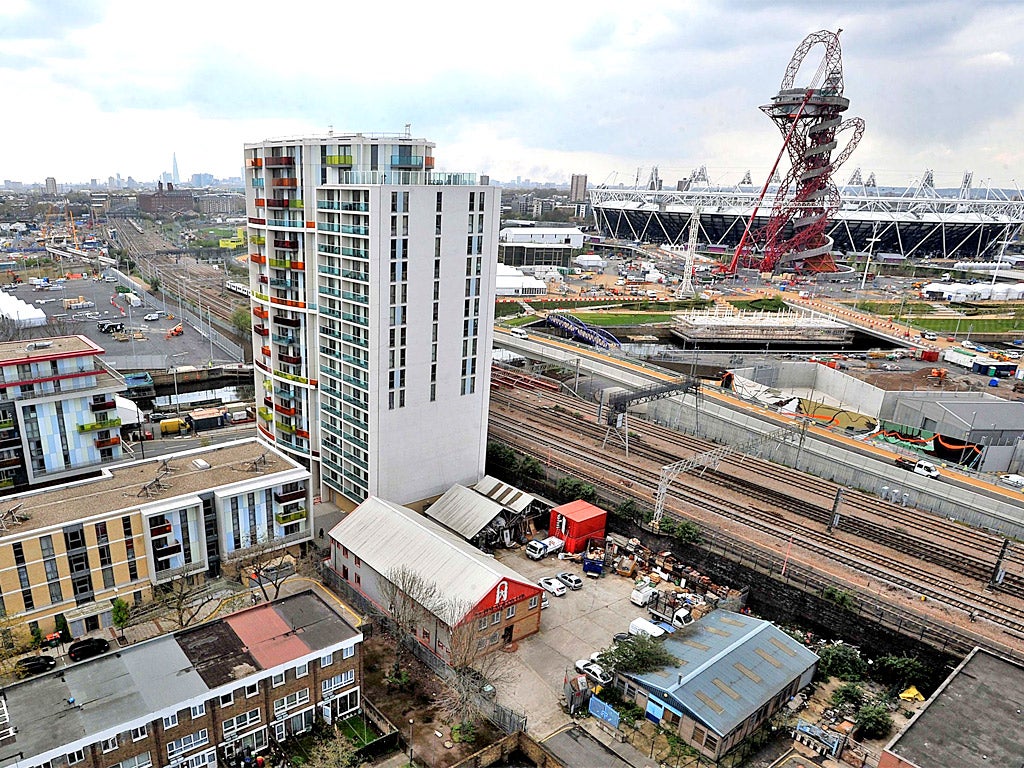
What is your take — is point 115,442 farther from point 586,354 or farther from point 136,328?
point 136,328

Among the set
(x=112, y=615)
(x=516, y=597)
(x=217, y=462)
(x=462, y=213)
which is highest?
(x=462, y=213)

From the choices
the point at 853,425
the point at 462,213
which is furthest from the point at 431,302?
the point at 853,425

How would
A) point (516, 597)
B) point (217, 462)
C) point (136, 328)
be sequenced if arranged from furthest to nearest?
point (136, 328) < point (217, 462) < point (516, 597)

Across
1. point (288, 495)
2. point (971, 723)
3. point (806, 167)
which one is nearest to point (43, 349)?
point (288, 495)

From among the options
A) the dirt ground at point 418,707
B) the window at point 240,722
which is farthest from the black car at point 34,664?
the dirt ground at point 418,707

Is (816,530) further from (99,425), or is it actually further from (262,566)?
(99,425)

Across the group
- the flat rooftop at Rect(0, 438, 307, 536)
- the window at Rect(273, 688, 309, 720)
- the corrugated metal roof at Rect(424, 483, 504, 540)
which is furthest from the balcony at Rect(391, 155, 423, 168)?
the window at Rect(273, 688, 309, 720)

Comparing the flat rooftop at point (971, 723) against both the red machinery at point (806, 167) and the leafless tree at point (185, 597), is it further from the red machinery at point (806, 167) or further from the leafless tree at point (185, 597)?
the red machinery at point (806, 167)
